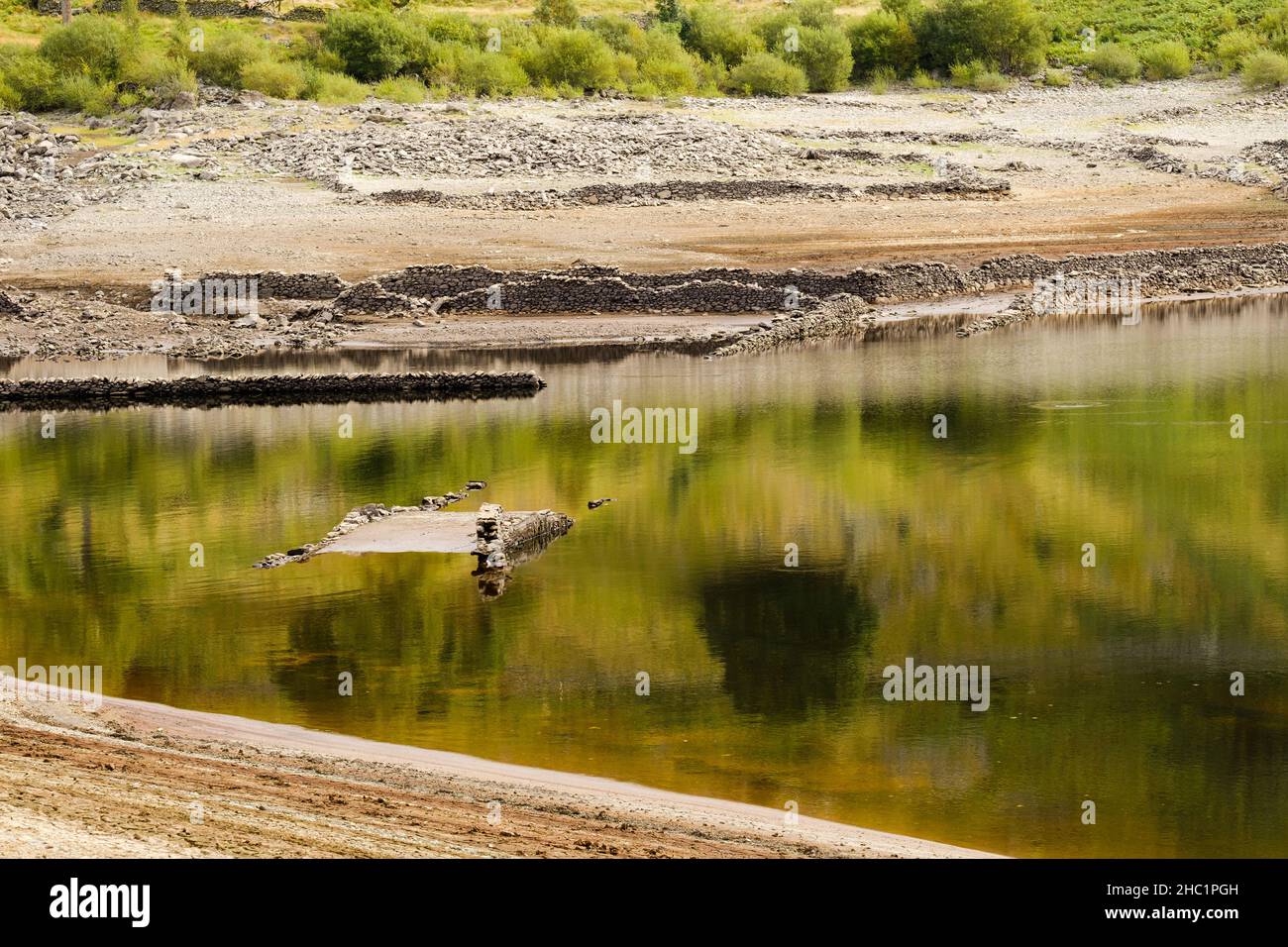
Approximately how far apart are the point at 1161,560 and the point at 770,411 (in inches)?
396

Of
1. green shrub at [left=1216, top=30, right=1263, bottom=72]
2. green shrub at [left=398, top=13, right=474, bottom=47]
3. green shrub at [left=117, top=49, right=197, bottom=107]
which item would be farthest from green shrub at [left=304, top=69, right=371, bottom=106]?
green shrub at [left=1216, top=30, right=1263, bottom=72]

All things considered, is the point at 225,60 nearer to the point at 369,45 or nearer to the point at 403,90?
the point at 369,45

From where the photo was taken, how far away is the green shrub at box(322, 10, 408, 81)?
5069 centimetres

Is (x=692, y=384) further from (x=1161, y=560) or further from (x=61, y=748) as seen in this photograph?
(x=61, y=748)

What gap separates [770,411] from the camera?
25391 millimetres

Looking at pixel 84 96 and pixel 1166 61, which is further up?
pixel 1166 61

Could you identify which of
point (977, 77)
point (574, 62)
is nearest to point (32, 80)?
point (574, 62)

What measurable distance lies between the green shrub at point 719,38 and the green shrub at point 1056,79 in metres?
8.68

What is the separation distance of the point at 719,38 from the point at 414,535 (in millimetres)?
39719

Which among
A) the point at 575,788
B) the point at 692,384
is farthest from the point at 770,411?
the point at 575,788

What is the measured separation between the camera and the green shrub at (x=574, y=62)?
50.2 m

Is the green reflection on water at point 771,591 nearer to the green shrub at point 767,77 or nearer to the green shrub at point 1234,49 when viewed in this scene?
the green shrub at point 767,77

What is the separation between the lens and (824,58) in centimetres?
5134

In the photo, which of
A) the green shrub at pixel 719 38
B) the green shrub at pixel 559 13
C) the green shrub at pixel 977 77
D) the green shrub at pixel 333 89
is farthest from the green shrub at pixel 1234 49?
the green shrub at pixel 333 89
